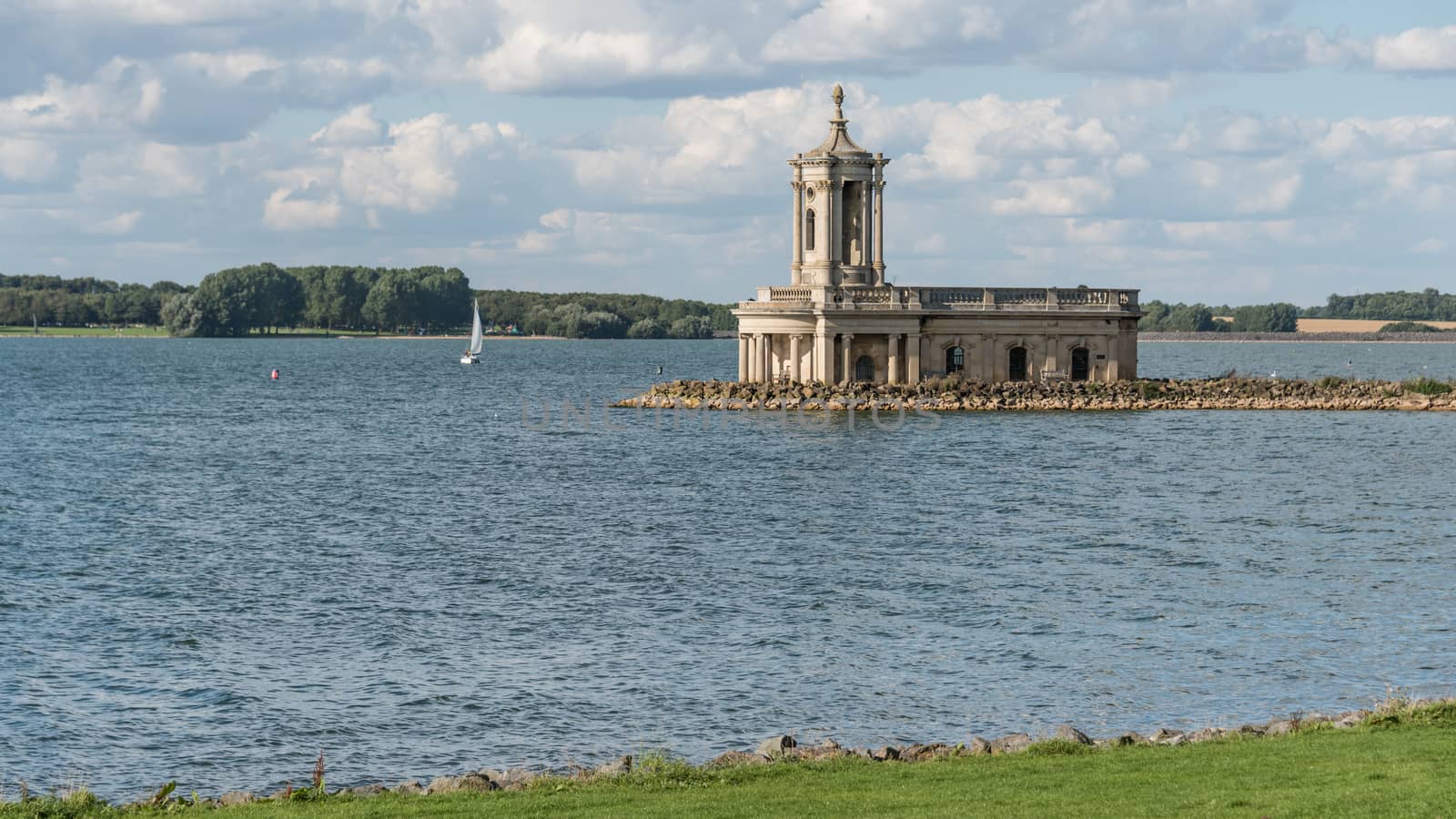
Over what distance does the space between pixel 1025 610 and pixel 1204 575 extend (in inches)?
233

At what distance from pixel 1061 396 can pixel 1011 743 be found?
6308 cm

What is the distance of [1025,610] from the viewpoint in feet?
110

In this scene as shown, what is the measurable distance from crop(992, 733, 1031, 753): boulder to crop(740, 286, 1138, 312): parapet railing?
196ft

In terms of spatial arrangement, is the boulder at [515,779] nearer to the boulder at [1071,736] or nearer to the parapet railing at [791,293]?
the boulder at [1071,736]

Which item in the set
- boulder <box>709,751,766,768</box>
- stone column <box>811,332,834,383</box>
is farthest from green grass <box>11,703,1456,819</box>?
stone column <box>811,332,834,383</box>

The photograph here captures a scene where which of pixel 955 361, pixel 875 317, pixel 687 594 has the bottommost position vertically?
pixel 687 594

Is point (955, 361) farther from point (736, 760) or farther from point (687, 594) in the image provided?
point (736, 760)

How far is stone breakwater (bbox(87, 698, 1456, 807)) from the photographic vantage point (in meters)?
20.1

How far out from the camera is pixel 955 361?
85438 mm

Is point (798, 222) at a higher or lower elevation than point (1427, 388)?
higher

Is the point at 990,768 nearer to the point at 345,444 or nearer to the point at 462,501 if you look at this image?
the point at 462,501

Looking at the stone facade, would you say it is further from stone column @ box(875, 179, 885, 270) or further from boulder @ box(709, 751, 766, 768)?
boulder @ box(709, 751, 766, 768)

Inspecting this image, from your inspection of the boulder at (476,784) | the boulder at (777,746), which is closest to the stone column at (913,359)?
the boulder at (777,746)

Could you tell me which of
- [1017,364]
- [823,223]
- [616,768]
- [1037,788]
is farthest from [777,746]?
[1017,364]
